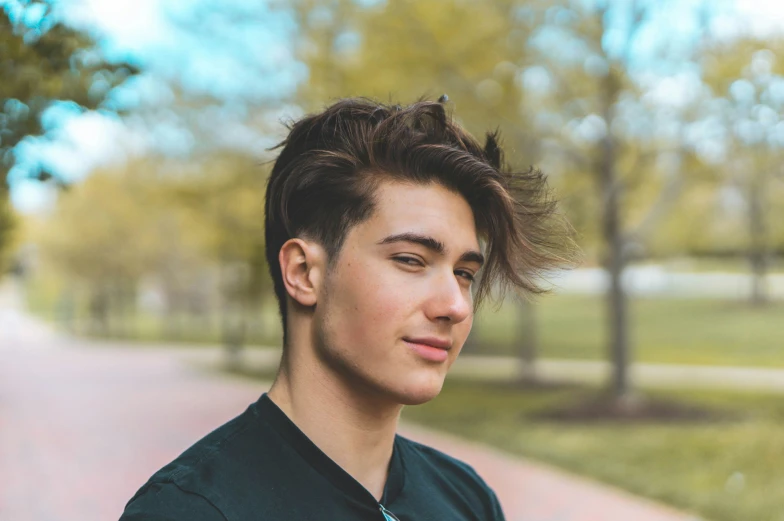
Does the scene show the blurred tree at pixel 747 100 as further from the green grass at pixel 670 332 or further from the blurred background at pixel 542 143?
the green grass at pixel 670 332

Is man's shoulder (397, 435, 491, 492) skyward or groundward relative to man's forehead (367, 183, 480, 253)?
groundward

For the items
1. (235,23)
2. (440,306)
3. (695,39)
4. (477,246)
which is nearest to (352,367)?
(440,306)

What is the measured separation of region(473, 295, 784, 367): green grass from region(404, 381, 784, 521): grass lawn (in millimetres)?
4427

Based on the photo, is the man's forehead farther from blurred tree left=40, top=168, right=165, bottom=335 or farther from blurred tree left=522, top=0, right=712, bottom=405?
blurred tree left=40, top=168, right=165, bottom=335

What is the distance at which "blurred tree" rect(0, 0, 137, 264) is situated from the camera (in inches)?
103

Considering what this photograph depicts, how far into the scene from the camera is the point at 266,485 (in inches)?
60.4

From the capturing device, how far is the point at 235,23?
625 inches

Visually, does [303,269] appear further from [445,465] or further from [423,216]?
[445,465]

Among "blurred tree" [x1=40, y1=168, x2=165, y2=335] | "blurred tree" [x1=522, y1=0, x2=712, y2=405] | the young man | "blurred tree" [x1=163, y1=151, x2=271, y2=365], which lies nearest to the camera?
the young man

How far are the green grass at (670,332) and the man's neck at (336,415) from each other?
47.8ft

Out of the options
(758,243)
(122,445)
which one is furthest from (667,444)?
(758,243)

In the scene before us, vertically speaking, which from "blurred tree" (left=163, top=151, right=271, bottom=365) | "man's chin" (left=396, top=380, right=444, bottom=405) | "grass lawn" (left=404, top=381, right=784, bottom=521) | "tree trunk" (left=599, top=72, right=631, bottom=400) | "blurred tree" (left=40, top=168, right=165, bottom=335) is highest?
"blurred tree" (left=40, top=168, right=165, bottom=335)

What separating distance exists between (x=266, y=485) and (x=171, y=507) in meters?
0.17

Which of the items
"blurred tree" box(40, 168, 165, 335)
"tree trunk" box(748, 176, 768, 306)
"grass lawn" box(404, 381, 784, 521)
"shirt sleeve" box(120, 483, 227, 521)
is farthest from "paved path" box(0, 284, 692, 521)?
"tree trunk" box(748, 176, 768, 306)
